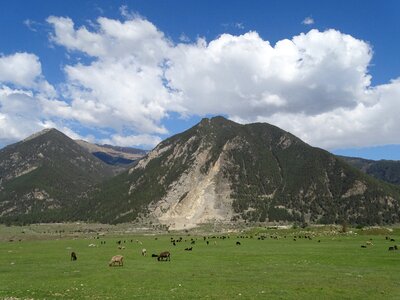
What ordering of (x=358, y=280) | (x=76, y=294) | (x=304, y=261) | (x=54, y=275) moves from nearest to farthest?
1. (x=76, y=294)
2. (x=358, y=280)
3. (x=54, y=275)
4. (x=304, y=261)

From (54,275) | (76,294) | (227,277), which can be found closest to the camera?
(76,294)

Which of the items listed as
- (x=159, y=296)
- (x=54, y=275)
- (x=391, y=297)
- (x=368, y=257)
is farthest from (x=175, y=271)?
(x=368, y=257)

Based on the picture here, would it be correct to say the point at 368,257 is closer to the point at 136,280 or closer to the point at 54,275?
the point at 136,280

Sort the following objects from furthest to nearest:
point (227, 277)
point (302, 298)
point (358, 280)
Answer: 1. point (227, 277)
2. point (358, 280)
3. point (302, 298)

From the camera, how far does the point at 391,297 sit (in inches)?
1228

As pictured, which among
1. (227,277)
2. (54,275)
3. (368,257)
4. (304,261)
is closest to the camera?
(227,277)

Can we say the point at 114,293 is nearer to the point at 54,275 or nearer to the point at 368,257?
the point at 54,275

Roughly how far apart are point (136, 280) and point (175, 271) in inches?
308

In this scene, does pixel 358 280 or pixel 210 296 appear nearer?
pixel 210 296

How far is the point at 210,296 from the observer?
1248 inches

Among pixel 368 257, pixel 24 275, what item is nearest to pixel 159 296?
pixel 24 275

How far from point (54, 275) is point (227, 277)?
18.5 meters

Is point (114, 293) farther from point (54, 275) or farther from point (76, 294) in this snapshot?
point (54, 275)

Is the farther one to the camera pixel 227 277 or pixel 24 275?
pixel 24 275
